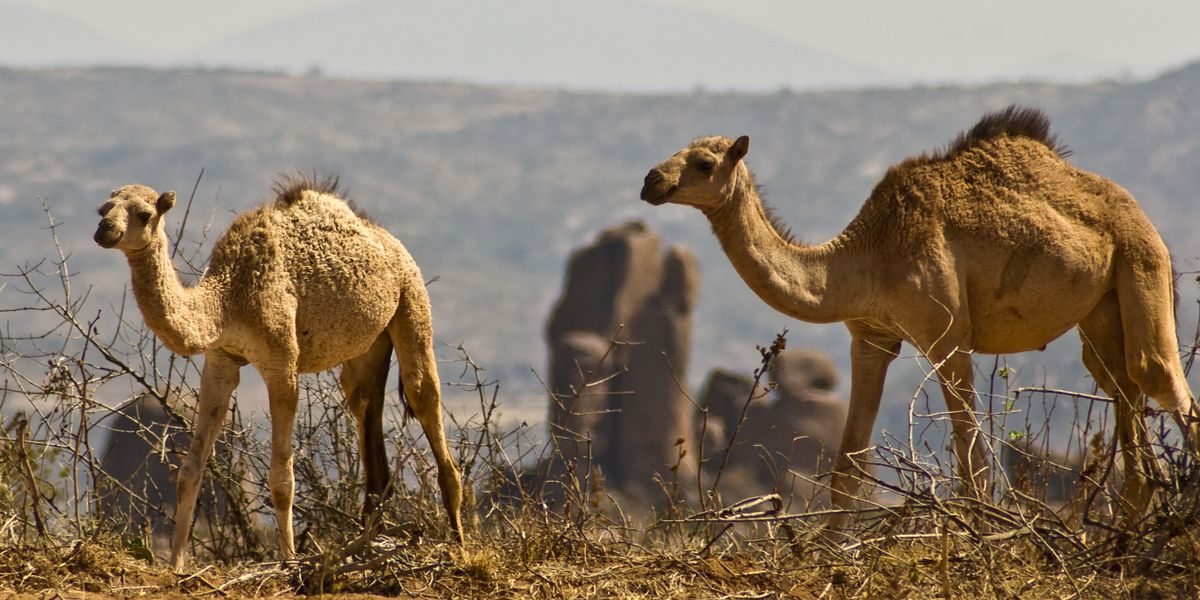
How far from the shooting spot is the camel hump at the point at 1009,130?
8565 mm

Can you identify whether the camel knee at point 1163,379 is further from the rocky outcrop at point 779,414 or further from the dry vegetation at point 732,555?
the rocky outcrop at point 779,414

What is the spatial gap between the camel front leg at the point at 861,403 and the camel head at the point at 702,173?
3.47 feet

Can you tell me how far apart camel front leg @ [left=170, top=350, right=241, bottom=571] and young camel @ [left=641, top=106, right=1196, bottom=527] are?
7.55 feet

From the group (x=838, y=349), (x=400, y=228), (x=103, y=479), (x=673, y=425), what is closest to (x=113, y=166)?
(x=400, y=228)

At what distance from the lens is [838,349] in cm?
17100

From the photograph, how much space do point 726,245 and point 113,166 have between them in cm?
19775

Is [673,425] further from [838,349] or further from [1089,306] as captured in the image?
[838,349]

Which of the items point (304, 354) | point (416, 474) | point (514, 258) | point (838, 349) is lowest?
point (416, 474)

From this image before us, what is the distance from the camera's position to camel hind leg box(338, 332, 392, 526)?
811cm

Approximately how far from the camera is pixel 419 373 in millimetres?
7914

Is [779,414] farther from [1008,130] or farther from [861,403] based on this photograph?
[861,403]

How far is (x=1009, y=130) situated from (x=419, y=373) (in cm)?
346

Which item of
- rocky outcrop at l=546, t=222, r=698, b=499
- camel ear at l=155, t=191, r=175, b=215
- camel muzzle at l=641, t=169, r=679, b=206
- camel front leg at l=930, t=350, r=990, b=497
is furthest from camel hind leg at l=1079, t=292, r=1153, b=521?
rocky outcrop at l=546, t=222, r=698, b=499

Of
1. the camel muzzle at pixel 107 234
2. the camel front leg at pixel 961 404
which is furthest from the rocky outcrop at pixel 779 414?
the camel muzzle at pixel 107 234
